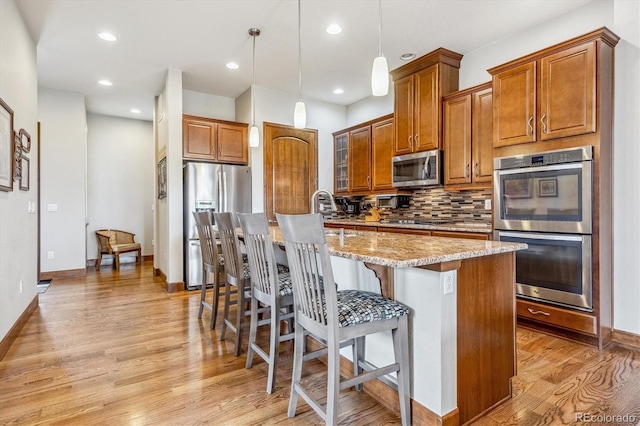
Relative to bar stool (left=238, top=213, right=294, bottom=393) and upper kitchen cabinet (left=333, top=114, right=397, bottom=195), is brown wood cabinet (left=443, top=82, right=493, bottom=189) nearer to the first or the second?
upper kitchen cabinet (left=333, top=114, right=397, bottom=195)

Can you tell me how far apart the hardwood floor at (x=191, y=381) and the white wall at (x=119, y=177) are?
3878mm

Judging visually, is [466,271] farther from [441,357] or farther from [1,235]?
[1,235]

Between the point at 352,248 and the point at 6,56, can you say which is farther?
the point at 6,56

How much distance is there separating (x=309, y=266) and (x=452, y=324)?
2.33ft

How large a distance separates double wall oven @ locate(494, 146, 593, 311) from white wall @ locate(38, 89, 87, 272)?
588 centimetres

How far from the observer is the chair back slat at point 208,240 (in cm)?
307

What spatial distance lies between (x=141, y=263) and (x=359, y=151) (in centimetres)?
468

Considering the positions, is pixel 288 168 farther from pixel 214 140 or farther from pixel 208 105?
pixel 208 105

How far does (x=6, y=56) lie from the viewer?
272 centimetres

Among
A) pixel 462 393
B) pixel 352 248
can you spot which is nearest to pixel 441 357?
pixel 462 393

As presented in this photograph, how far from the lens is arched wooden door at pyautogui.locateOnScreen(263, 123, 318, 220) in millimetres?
5266

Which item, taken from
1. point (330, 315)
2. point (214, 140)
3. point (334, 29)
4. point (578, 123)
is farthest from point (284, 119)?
point (330, 315)

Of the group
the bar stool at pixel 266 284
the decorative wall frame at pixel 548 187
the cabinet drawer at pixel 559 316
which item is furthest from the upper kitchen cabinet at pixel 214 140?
the cabinet drawer at pixel 559 316

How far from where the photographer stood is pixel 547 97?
2.84 metres
